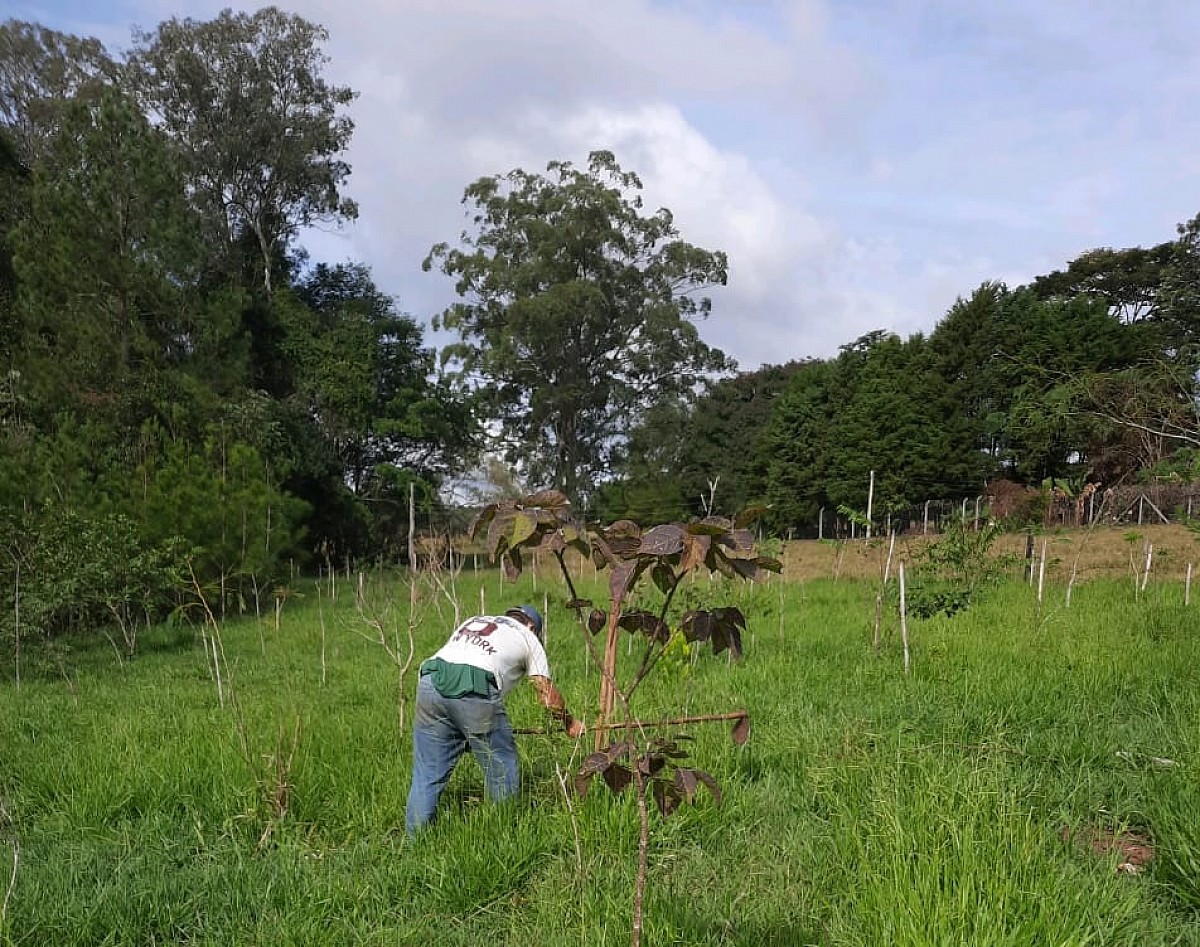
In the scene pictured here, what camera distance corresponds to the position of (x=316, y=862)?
3135 millimetres

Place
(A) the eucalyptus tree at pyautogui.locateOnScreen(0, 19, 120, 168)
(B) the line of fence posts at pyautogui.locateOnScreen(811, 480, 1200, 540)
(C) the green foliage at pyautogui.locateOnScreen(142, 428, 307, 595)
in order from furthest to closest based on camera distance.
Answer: (A) the eucalyptus tree at pyautogui.locateOnScreen(0, 19, 120, 168), (C) the green foliage at pyautogui.locateOnScreen(142, 428, 307, 595), (B) the line of fence posts at pyautogui.locateOnScreen(811, 480, 1200, 540)

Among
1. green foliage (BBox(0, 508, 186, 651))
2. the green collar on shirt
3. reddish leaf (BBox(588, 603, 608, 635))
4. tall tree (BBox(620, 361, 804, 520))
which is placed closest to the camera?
reddish leaf (BBox(588, 603, 608, 635))

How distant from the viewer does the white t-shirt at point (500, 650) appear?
3.39 m

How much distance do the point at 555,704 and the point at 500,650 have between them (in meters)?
0.67

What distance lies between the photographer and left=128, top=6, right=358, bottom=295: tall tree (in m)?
21.9

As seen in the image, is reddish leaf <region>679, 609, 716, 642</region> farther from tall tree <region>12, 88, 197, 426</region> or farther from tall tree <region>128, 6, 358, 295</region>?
tall tree <region>128, 6, 358, 295</region>

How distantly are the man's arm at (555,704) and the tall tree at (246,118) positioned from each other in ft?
73.5

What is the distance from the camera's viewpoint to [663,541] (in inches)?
68.2

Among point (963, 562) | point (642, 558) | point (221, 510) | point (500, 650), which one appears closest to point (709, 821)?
point (500, 650)

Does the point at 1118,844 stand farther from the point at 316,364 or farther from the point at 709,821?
the point at 316,364

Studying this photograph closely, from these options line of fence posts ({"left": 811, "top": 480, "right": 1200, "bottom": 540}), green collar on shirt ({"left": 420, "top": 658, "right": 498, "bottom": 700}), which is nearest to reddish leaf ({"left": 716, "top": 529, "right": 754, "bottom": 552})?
green collar on shirt ({"left": 420, "top": 658, "right": 498, "bottom": 700})

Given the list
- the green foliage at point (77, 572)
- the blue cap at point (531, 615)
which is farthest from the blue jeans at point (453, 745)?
the green foliage at point (77, 572)

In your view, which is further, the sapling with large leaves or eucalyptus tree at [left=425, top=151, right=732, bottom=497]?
eucalyptus tree at [left=425, top=151, right=732, bottom=497]

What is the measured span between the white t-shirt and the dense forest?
6376mm
